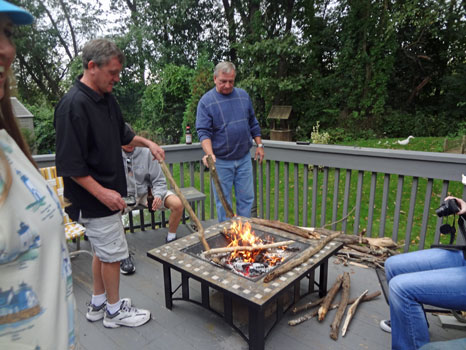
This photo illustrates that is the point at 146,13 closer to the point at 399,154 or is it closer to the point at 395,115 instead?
the point at 395,115

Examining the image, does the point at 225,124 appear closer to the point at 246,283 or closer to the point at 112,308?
the point at 246,283

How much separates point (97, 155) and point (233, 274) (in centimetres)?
97

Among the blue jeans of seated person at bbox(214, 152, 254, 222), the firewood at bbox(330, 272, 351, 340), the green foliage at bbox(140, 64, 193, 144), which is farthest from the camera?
the green foliage at bbox(140, 64, 193, 144)

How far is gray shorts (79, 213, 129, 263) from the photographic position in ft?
5.71

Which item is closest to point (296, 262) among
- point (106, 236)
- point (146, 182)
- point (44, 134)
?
point (106, 236)

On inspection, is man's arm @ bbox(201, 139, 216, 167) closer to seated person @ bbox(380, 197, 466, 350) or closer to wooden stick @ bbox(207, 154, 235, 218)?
wooden stick @ bbox(207, 154, 235, 218)

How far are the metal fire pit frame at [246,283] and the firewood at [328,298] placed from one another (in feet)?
0.20

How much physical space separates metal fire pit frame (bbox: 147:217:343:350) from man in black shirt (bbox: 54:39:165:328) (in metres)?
0.33

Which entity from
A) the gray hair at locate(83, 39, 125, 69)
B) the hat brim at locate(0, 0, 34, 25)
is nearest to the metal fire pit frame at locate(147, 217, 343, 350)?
the gray hair at locate(83, 39, 125, 69)

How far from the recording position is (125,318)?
77.7 inches

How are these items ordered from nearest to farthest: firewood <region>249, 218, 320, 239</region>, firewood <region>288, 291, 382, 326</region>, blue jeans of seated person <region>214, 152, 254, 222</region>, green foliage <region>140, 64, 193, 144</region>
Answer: firewood <region>288, 291, 382, 326</region> < firewood <region>249, 218, 320, 239</region> < blue jeans of seated person <region>214, 152, 254, 222</region> < green foliage <region>140, 64, 193, 144</region>

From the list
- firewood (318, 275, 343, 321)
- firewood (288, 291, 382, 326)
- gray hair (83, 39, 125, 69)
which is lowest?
firewood (288, 291, 382, 326)

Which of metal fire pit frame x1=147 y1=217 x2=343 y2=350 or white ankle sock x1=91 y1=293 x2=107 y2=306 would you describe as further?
white ankle sock x1=91 y1=293 x2=107 y2=306

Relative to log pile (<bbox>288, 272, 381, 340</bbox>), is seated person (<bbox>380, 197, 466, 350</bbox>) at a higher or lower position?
higher
